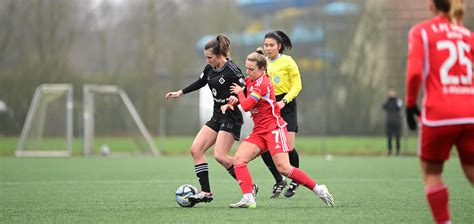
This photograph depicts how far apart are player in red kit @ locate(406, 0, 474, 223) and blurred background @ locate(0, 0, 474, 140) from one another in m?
19.5

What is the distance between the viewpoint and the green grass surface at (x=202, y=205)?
687 cm

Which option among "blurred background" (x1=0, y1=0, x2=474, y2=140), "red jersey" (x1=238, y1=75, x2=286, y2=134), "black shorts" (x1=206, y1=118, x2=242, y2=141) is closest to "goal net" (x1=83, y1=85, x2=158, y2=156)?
"blurred background" (x1=0, y1=0, x2=474, y2=140)

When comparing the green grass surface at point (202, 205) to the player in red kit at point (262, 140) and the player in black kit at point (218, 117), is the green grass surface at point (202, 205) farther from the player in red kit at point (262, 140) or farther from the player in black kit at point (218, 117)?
the player in black kit at point (218, 117)

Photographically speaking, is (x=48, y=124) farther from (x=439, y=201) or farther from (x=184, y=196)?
(x=439, y=201)

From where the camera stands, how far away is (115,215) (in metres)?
7.11

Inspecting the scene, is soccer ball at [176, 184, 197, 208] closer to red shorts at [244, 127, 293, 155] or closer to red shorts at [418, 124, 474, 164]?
red shorts at [244, 127, 293, 155]

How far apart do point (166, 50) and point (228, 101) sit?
2265 centimetres

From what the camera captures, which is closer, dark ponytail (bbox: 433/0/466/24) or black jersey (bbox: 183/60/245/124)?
dark ponytail (bbox: 433/0/466/24)

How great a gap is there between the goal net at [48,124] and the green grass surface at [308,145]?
9 centimetres

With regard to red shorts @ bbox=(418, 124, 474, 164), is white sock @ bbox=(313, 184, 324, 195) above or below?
below

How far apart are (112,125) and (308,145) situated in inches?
262

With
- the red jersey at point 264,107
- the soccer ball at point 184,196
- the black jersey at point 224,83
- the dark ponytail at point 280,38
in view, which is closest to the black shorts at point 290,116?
the dark ponytail at point 280,38

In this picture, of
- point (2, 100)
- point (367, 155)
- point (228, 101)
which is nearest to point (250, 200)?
point (228, 101)

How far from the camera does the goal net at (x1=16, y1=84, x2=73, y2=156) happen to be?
71.0 feet
